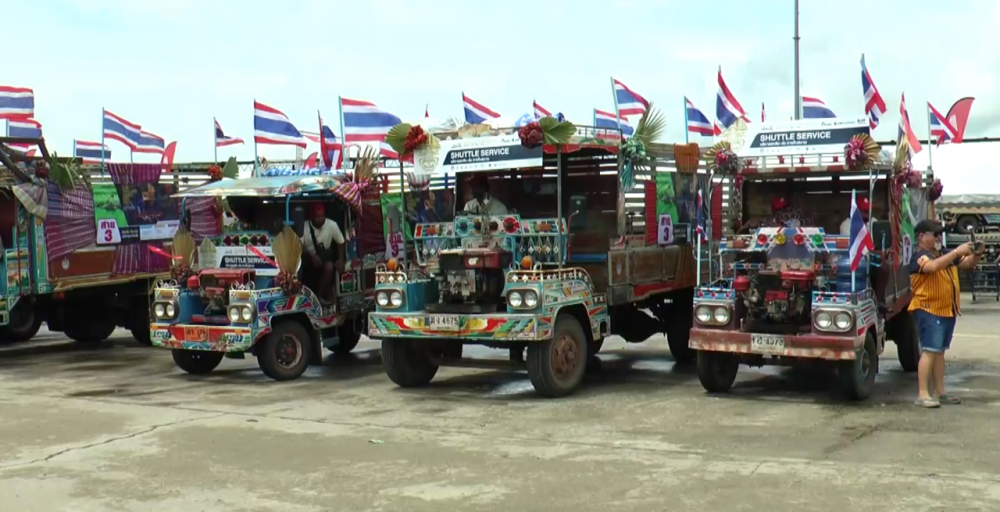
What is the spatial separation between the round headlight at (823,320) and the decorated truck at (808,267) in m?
0.01

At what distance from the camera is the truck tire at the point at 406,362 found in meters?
11.2

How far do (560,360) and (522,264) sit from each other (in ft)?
3.39

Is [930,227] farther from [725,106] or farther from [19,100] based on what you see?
[19,100]

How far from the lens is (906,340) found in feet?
39.4

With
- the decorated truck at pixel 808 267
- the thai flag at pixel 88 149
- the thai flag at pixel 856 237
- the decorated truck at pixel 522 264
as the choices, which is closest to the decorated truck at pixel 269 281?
the decorated truck at pixel 522 264

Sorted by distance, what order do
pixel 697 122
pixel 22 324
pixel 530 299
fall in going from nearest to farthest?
pixel 530 299, pixel 22 324, pixel 697 122

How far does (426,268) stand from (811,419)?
4329 mm

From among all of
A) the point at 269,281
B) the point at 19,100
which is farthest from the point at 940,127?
the point at 19,100

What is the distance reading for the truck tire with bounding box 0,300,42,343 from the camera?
1537cm

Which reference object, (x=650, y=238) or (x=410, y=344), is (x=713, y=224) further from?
(x=410, y=344)

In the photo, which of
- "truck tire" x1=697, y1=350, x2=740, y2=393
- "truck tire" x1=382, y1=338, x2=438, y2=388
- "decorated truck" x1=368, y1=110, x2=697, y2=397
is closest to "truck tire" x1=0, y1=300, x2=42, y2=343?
"truck tire" x1=382, y1=338, x2=438, y2=388

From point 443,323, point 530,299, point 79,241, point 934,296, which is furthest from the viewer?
point 79,241

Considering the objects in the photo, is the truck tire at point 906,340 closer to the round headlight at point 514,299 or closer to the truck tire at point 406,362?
the round headlight at point 514,299

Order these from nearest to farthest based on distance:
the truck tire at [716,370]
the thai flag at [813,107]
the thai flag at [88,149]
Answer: the truck tire at [716,370] < the thai flag at [813,107] < the thai flag at [88,149]
